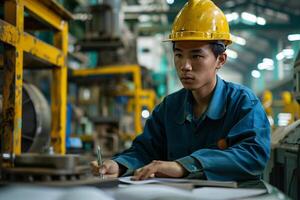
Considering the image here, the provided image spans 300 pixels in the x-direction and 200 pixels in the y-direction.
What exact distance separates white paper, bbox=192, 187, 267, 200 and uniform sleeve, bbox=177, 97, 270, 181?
0.24 meters

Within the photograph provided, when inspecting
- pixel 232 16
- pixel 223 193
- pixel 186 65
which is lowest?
pixel 223 193

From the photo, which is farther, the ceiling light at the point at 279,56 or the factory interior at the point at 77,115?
the ceiling light at the point at 279,56

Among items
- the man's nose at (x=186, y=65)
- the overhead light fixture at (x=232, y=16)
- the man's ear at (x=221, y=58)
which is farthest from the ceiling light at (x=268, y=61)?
the man's nose at (x=186, y=65)

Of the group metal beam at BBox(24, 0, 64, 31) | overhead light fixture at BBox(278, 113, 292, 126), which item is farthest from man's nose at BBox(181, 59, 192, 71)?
overhead light fixture at BBox(278, 113, 292, 126)

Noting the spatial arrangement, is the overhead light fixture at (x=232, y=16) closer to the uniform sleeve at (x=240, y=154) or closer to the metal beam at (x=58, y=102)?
the metal beam at (x=58, y=102)

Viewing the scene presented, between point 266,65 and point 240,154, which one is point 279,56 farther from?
point 240,154

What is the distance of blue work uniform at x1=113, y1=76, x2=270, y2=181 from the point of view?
1.64 metres

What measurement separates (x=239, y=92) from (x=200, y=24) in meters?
0.35

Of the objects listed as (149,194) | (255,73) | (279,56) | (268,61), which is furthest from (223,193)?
(255,73)

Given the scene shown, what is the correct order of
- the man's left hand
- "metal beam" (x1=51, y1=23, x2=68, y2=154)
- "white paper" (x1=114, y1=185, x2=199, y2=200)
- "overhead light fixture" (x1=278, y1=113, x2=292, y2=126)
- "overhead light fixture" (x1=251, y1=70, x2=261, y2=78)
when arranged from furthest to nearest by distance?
"overhead light fixture" (x1=251, y1=70, x2=261, y2=78) → "overhead light fixture" (x1=278, y1=113, x2=292, y2=126) → "metal beam" (x1=51, y1=23, x2=68, y2=154) → the man's left hand → "white paper" (x1=114, y1=185, x2=199, y2=200)

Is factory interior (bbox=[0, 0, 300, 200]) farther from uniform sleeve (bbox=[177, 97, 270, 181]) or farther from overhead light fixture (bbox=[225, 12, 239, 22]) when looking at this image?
overhead light fixture (bbox=[225, 12, 239, 22])

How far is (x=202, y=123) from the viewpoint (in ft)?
6.25

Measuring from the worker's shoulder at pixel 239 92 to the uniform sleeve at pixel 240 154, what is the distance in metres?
0.06

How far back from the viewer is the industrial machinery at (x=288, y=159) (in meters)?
2.22
